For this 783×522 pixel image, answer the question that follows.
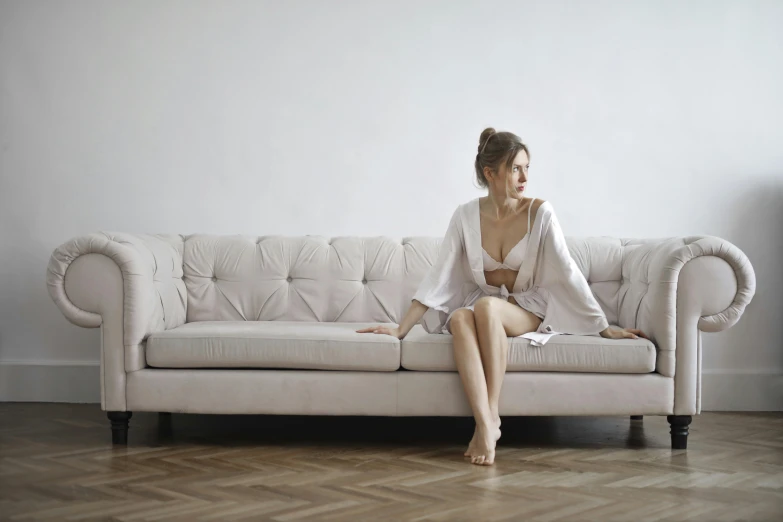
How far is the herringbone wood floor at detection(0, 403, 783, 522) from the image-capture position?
2016mm

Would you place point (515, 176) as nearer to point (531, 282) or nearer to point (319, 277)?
A: point (531, 282)

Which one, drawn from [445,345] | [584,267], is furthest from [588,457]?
[584,267]

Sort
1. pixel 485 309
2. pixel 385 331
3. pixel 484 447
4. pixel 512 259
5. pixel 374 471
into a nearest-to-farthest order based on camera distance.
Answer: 1. pixel 374 471
2. pixel 484 447
3. pixel 485 309
4. pixel 385 331
5. pixel 512 259

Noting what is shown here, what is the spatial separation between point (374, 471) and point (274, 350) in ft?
1.94

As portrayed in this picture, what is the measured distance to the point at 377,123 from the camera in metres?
3.88

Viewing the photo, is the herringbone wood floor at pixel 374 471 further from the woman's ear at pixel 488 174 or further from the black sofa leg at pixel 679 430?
the woman's ear at pixel 488 174

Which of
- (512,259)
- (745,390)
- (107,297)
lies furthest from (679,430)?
(107,297)

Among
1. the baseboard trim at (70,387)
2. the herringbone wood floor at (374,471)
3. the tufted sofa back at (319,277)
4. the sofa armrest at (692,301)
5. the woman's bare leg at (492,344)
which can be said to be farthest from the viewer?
the baseboard trim at (70,387)

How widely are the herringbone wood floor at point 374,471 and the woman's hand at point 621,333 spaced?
0.42m

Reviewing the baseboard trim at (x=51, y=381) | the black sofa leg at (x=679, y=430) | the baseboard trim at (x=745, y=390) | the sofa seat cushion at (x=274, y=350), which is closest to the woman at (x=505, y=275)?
the sofa seat cushion at (x=274, y=350)

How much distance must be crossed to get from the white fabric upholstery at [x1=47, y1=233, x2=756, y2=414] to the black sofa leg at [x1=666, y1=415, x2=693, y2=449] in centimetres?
5

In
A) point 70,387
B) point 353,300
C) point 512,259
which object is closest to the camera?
point 512,259

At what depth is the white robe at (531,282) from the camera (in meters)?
2.86

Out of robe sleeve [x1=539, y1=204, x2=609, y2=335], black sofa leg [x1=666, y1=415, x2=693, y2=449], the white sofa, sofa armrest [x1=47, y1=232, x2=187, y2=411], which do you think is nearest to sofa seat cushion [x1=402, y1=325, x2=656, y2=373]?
the white sofa
